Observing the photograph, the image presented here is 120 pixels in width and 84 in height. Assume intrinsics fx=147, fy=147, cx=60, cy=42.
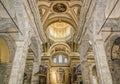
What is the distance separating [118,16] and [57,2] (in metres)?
8.24

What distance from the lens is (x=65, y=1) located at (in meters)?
16.2

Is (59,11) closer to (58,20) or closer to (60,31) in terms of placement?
(58,20)

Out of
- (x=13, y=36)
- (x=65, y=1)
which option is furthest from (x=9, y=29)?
(x=65, y=1)

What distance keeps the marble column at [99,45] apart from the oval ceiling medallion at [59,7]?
27.5ft

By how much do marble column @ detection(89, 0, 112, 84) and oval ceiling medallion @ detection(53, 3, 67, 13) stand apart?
330 inches

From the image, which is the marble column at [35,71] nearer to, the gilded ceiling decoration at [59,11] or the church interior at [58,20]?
the church interior at [58,20]

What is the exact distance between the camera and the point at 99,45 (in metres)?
8.18

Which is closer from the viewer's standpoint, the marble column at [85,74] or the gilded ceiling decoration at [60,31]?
the marble column at [85,74]

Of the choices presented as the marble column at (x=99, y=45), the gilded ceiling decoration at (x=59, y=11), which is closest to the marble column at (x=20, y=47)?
the marble column at (x=99, y=45)

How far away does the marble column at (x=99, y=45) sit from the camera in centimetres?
730

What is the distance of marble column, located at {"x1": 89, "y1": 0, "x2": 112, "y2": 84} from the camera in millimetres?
7301

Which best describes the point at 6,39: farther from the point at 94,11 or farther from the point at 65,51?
the point at 65,51

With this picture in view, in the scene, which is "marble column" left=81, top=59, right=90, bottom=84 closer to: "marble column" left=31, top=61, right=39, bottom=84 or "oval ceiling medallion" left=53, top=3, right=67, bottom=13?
"marble column" left=31, top=61, right=39, bottom=84

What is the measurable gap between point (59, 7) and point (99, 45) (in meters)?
10.0
